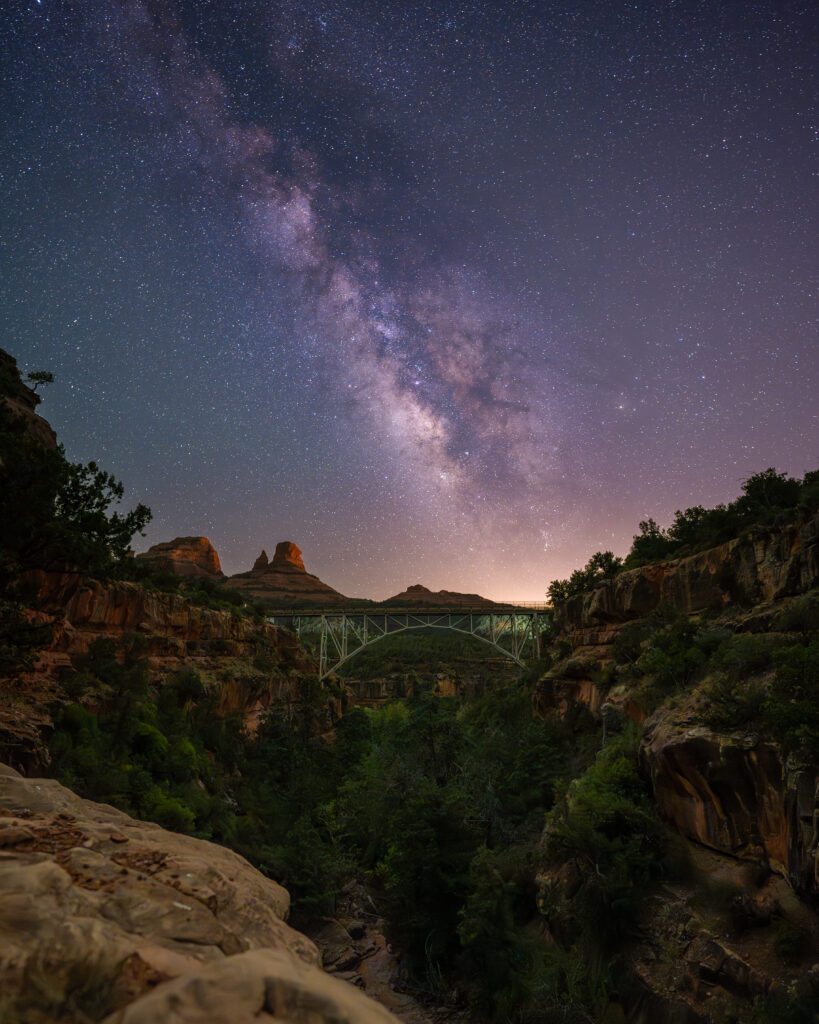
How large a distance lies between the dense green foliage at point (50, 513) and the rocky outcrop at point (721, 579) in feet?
57.9

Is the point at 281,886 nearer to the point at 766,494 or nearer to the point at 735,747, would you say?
the point at 735,747

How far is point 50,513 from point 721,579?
19958 mm

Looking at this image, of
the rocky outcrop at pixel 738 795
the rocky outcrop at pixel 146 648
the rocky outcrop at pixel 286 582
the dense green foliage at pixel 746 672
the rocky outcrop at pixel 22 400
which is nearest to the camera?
the rocky outcrop at pixel 738 795

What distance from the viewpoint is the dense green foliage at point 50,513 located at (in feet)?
34.4

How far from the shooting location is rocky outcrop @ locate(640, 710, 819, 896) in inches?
350

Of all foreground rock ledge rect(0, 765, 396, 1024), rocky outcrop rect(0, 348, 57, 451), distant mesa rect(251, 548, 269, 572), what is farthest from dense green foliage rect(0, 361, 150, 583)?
distant mesa rect(251, 548, 269, 572)

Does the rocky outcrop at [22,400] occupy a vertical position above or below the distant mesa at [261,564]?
below

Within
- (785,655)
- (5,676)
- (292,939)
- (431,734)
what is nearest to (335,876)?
(431,734)

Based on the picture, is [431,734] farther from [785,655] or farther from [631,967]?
[785,655]

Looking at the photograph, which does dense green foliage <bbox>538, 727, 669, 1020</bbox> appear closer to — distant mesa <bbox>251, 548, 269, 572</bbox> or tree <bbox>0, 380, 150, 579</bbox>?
tree <bbox>0, 380, 150, 579</bbox>

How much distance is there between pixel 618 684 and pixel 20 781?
20250 millimetres

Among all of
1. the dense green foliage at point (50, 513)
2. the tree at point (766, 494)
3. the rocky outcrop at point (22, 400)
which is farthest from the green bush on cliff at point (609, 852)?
the rocky outcrop at point (22, 400)

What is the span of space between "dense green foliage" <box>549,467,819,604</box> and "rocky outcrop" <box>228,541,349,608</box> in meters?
71.5

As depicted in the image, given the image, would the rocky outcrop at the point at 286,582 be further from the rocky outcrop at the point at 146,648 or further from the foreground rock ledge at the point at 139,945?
the foreground rock ledge at the point at 139,945
